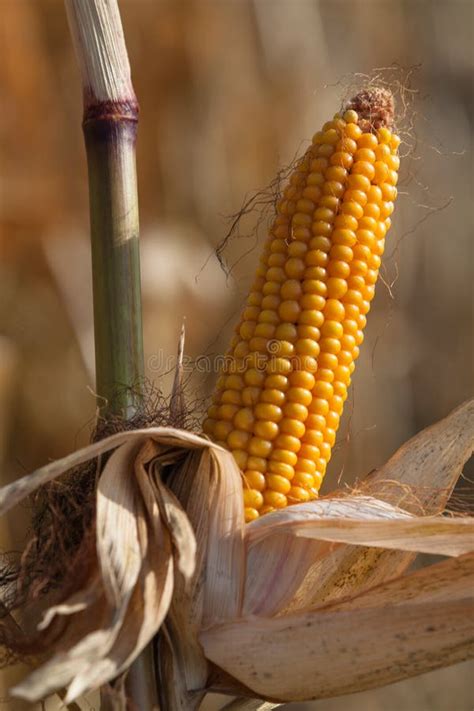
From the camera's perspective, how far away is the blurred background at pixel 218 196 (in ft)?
3.37

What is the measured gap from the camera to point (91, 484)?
633mm

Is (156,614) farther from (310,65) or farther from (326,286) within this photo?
(310,65)

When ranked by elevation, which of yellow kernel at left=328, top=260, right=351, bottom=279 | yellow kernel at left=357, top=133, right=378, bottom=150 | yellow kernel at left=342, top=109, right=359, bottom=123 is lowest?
yellow kernel at left=328, top=260, right=351, bottom=279

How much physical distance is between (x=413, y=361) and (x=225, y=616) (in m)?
0.72

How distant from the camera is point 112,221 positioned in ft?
2.13

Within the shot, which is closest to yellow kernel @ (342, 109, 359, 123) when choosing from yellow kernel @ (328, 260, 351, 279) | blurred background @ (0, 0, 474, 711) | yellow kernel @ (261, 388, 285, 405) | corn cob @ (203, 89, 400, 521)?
corn cob @ (203, 89, 400, 521)

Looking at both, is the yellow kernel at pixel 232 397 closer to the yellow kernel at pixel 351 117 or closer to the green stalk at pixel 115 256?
the green stalk at pixel 115 256

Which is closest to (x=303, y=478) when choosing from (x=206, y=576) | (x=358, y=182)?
(x=206, y=576)

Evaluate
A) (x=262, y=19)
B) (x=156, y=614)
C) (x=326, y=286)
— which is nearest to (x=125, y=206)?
(x=326, y=286)

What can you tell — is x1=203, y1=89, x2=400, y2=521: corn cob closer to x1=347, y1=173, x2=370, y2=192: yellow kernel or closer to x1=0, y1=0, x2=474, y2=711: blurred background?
x1=347, y1=173, x2=370, y2=192: yellow kernel

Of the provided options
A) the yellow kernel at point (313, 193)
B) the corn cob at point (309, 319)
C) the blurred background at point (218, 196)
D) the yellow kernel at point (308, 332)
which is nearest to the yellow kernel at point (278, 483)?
the corn cob at point (309, 319)

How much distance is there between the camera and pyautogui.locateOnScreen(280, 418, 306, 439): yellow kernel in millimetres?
652

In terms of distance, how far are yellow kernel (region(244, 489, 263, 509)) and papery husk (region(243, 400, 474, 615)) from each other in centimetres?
4

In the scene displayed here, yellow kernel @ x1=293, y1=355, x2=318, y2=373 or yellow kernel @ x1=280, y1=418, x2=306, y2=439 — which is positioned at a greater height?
yellow kernel @ x1=293, y1=355, x2=318, y2=373
